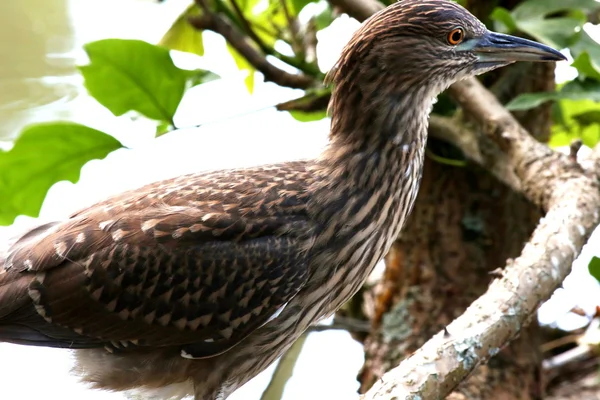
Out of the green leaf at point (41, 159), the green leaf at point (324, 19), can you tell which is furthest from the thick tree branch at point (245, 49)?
the green leaf at point (41, 159)

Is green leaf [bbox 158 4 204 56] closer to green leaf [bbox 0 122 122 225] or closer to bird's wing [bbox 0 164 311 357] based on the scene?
green leaf [bbox 0 122 122 225]

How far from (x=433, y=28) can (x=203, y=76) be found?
1056 mm

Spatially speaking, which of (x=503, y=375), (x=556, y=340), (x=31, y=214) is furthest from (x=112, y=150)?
(x=556, y=340)

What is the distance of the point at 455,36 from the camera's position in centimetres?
270

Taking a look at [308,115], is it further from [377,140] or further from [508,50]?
[508,50]

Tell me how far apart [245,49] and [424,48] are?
791 millimetres

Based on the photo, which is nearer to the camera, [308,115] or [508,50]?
[508,50]

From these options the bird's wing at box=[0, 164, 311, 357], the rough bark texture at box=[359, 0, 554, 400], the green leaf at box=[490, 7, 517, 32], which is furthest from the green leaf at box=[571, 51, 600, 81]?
the bird's wing at box=[0, 164, 311, 357]

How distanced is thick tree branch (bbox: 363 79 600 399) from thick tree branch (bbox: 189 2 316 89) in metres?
0.61

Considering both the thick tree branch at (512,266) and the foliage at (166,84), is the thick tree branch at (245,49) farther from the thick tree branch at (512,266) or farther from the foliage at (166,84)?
the thick tree branch at (512,266)

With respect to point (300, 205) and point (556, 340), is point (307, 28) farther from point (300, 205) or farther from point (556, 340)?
point (556, 340)

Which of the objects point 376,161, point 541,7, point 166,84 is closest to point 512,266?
point 376,161

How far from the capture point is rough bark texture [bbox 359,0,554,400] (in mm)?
3166

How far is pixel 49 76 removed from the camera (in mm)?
4312
